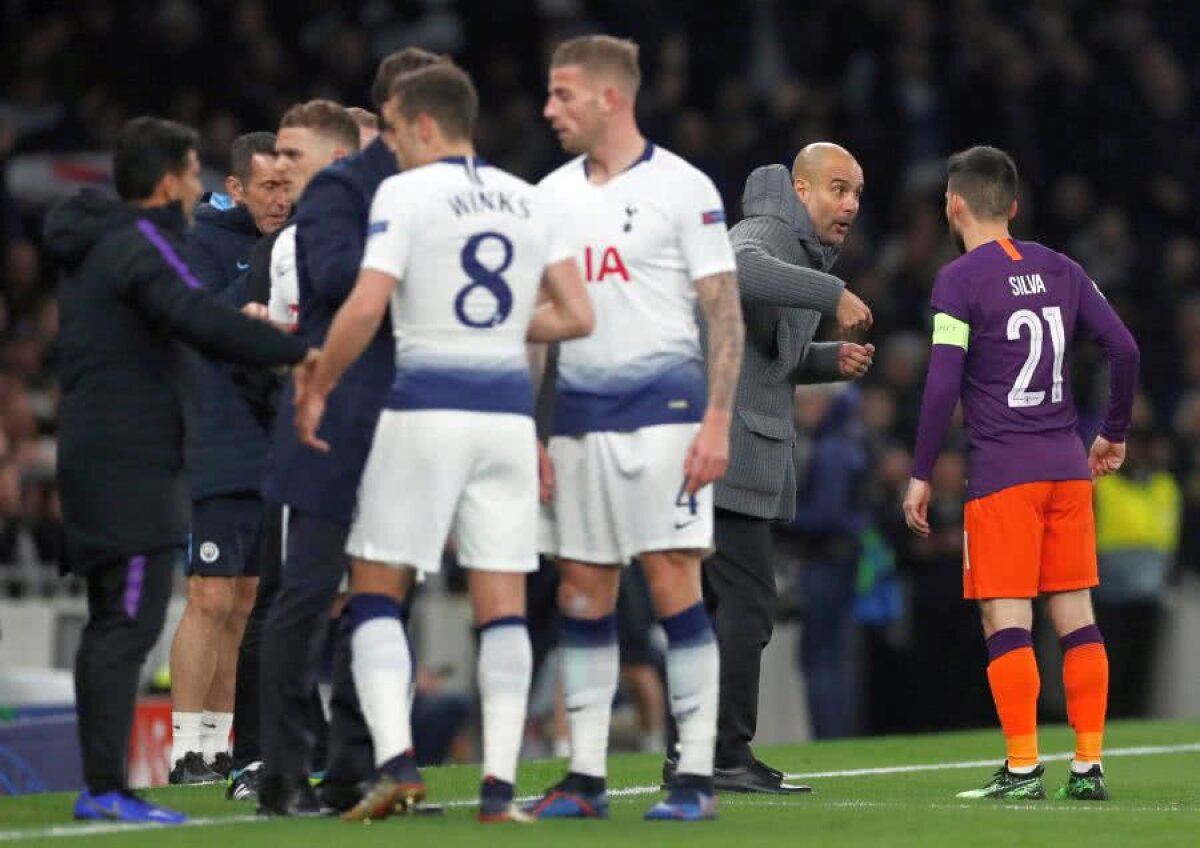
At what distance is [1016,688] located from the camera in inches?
336

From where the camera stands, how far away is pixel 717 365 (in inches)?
286

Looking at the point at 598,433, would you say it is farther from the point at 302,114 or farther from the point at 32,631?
the point at 32,631

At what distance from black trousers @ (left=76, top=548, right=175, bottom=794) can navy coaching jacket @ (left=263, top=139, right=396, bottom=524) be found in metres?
0.45

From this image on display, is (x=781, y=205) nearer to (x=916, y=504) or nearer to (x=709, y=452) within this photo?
(x=916, y=504)

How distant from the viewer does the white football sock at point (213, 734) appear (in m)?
9.36

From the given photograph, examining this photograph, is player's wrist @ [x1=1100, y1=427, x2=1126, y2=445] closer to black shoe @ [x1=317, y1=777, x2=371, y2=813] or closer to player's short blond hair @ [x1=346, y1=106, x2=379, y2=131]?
player's short blond hair @ [x1=346, y1=106, x2=379, y2=131]

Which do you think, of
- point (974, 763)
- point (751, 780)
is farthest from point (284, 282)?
point (974, 763)

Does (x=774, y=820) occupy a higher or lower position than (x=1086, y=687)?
lower

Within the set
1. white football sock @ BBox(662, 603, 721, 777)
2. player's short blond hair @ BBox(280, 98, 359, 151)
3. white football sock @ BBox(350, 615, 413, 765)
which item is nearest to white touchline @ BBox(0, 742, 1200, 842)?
white football sock @ BBox(350, 615, 413, 765)

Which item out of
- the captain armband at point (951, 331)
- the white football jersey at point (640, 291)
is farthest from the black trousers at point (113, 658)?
the captain armband at point (951, 331)

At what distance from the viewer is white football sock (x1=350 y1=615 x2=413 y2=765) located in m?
6.97

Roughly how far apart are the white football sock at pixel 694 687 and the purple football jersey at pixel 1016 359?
5.44 ft

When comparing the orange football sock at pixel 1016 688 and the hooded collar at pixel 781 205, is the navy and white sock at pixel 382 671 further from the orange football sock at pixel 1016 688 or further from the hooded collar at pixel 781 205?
the hooded collar at pixel 781 205

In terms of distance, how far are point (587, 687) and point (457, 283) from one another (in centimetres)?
123
